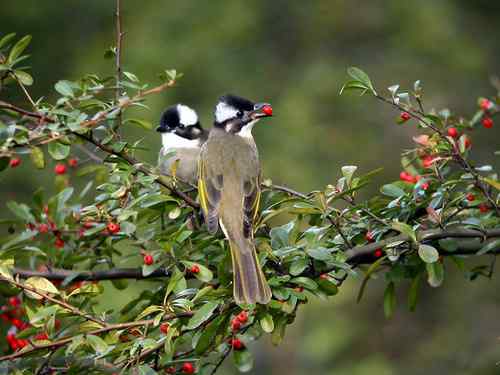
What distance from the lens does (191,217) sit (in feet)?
Result: 12.6

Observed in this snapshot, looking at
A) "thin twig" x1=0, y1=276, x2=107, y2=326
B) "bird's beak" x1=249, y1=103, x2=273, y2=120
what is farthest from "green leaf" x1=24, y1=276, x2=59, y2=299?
"bird's beak" x1=249, y1=103, x2=273, y2=120

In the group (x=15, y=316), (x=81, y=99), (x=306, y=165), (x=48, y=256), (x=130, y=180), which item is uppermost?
(x=81, y=99)

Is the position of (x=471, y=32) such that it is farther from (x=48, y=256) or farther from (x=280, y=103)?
(x=48, y=256)

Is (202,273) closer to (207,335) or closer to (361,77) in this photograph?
(207,335)

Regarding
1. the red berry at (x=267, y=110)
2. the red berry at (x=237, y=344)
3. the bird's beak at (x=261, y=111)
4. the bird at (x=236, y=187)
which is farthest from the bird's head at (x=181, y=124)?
the red berry at (x=237, y=344)

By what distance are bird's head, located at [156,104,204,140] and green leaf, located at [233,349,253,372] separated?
238cm

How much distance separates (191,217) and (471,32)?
20.5ft

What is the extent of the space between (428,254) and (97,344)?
1.07m

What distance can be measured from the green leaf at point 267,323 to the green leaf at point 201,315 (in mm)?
172

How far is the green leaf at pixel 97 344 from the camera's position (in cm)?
288

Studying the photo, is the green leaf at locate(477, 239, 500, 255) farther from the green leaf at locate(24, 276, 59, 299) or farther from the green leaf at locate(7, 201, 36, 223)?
the green leaf at locate(7, 201, 36, 223)

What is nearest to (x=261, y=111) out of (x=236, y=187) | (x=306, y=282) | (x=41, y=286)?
(x=236, y=187)

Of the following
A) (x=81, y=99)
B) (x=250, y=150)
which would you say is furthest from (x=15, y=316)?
(x=250, y=150)

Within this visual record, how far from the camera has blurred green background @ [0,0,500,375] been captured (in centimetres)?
764
